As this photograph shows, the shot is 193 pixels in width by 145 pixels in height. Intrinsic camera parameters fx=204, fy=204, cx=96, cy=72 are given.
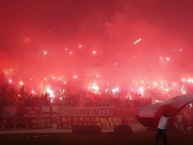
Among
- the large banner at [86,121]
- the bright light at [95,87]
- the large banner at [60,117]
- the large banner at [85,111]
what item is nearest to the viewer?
the large banner at [60,117]

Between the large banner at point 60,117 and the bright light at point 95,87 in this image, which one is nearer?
the large banner at point 60,117

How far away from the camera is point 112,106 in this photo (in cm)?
2069

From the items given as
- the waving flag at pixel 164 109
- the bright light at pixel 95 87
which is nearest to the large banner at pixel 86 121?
the waving flag at pixel 164 109

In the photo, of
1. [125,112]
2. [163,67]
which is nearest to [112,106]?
[125,112]

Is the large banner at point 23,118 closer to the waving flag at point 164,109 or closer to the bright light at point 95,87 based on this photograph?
the waving flag at point 164,109

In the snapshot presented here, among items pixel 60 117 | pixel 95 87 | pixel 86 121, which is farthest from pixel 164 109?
pixel 95 87

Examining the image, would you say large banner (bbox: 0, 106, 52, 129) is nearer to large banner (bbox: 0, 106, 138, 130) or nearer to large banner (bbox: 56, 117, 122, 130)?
large banner (bbox: 0, 106, 138, 130)

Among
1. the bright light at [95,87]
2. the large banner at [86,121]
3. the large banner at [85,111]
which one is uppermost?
the bright light at [95,87]

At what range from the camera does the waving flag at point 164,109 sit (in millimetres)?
13914

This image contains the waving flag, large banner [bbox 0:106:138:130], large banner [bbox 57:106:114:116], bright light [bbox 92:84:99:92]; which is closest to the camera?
the waving flag

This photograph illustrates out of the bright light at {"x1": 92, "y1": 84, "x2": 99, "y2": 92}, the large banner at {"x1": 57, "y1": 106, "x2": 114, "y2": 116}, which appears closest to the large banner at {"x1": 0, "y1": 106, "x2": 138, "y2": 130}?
the large banner at {"x1": 57, "y1": 106, "x2": 114, "y2": 116}

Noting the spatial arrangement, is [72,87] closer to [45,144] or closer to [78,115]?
[78,115]

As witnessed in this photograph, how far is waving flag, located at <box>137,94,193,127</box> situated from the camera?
1391cm

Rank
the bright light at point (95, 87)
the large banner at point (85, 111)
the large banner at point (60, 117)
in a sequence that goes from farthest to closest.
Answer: the bright light at point (95, 87) < the large banner at point (85, 111) < the large banner at point (60, 117)
